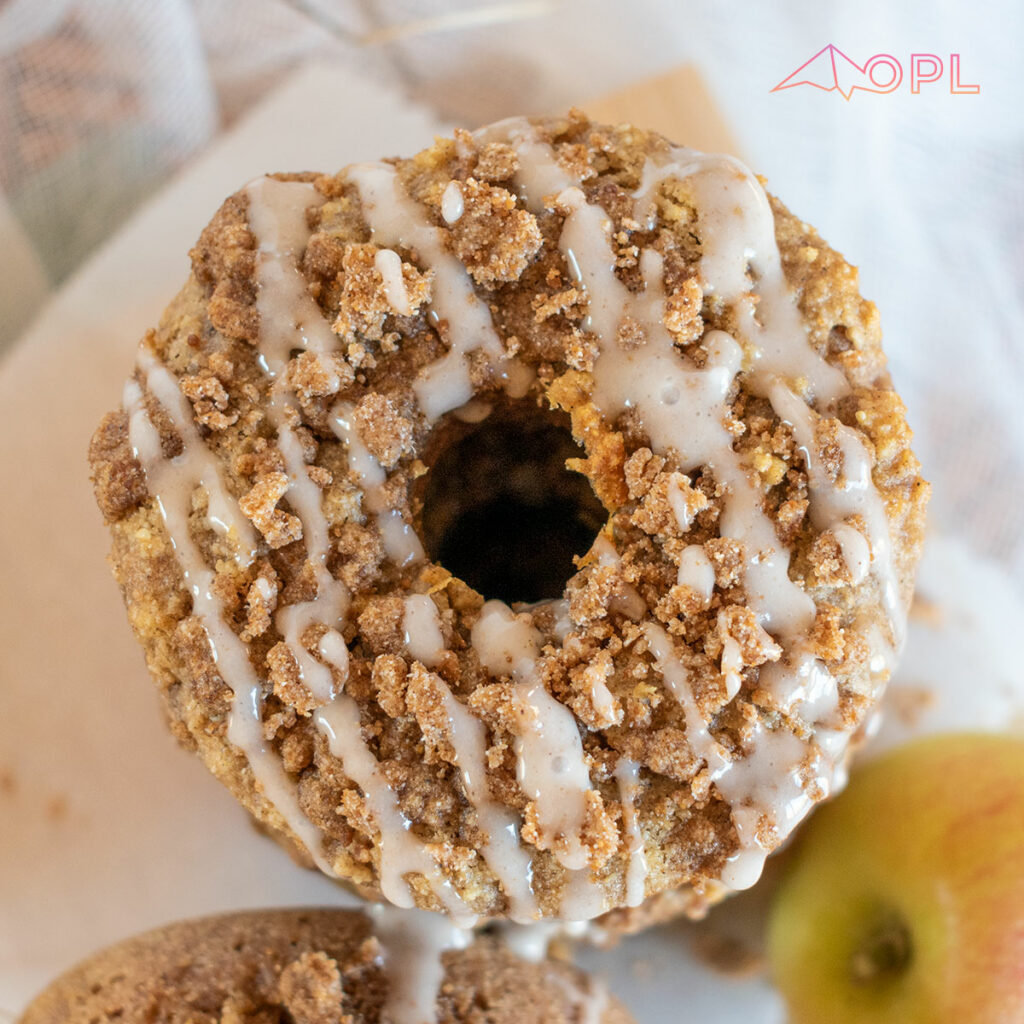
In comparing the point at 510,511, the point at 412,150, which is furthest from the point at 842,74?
the point at 510,511

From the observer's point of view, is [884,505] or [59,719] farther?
[59,719]

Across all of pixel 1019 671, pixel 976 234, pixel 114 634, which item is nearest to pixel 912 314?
pixel 976 234

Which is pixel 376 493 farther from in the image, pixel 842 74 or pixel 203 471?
pixel 842 74

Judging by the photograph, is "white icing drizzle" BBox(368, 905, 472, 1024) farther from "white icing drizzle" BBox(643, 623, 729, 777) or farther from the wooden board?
the wooden board

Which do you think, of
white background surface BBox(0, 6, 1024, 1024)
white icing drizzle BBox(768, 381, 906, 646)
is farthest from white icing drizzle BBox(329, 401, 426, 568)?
white background surface BBox(0, 6, 1024, 1024)

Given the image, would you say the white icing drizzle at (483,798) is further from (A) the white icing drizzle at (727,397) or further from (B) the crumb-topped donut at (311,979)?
(B) the crumb-topped donut at (311,979)

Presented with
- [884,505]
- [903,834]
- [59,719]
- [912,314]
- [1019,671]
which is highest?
[884,505]

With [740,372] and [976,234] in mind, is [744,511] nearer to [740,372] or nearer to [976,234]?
[740,372]

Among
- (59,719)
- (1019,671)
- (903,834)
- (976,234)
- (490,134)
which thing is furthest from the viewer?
(976,234)
